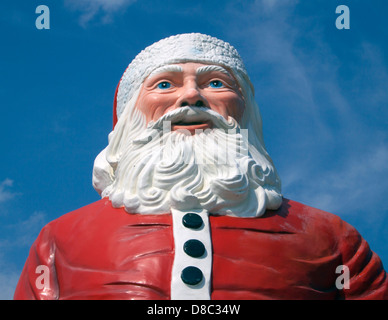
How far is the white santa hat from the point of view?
22.1 feet

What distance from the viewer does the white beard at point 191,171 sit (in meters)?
5.80

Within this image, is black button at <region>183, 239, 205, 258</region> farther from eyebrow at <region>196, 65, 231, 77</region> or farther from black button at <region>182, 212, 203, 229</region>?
eyebrow at <region>196, 65, 231, 77</region>

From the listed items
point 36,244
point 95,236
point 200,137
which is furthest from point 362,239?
point 36,244

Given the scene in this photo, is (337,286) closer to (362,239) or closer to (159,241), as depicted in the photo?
(362,239)

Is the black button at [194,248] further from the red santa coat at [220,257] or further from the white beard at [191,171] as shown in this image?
the white beard at [191,171]

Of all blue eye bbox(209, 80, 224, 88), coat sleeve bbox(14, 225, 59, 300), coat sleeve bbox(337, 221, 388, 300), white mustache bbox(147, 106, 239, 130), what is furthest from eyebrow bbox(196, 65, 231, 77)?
coat sleeve bbox(14, 225, 59, 300)

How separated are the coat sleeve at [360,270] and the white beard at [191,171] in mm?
626

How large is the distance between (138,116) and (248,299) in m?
2.11

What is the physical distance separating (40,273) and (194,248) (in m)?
1.32

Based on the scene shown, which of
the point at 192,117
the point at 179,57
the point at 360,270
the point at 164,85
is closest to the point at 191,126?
the point at 192,117

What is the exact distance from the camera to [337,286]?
5773 mm

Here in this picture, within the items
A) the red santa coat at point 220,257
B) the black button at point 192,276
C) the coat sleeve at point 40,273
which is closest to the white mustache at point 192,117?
the red santa coat at point 220,257

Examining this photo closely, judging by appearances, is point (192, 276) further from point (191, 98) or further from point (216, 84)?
point (216, 84)

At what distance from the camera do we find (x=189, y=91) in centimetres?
634
